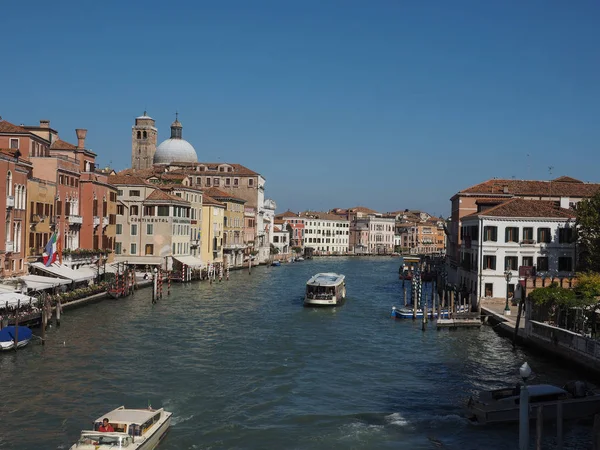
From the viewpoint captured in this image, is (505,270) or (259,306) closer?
(505,270)

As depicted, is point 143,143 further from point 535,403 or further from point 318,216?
point 535,403

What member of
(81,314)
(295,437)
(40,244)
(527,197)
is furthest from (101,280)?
(295,437)

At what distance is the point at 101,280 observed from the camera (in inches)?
1700

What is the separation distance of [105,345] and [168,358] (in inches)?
125

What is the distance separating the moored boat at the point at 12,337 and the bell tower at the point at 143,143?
73619 millimetres

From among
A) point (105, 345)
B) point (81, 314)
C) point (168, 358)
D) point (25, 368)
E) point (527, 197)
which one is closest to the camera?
point (25, 368)

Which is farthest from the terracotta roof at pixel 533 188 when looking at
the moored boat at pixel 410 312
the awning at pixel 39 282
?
the awning at pixel 39 282

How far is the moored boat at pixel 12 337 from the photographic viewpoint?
2364cm

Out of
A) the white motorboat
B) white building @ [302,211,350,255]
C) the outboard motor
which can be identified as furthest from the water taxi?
white building @ [302,211,350,255]

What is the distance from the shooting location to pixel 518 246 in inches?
1384

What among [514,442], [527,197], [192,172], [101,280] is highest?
[192,172]

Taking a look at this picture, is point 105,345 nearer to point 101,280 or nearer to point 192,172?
point 101,280

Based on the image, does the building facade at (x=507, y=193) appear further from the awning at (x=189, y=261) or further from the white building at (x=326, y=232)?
the white building at (x=326, y=232)

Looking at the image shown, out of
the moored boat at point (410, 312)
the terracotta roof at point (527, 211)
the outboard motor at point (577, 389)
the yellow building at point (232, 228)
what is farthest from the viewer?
the yellow building at point (232, 228)
